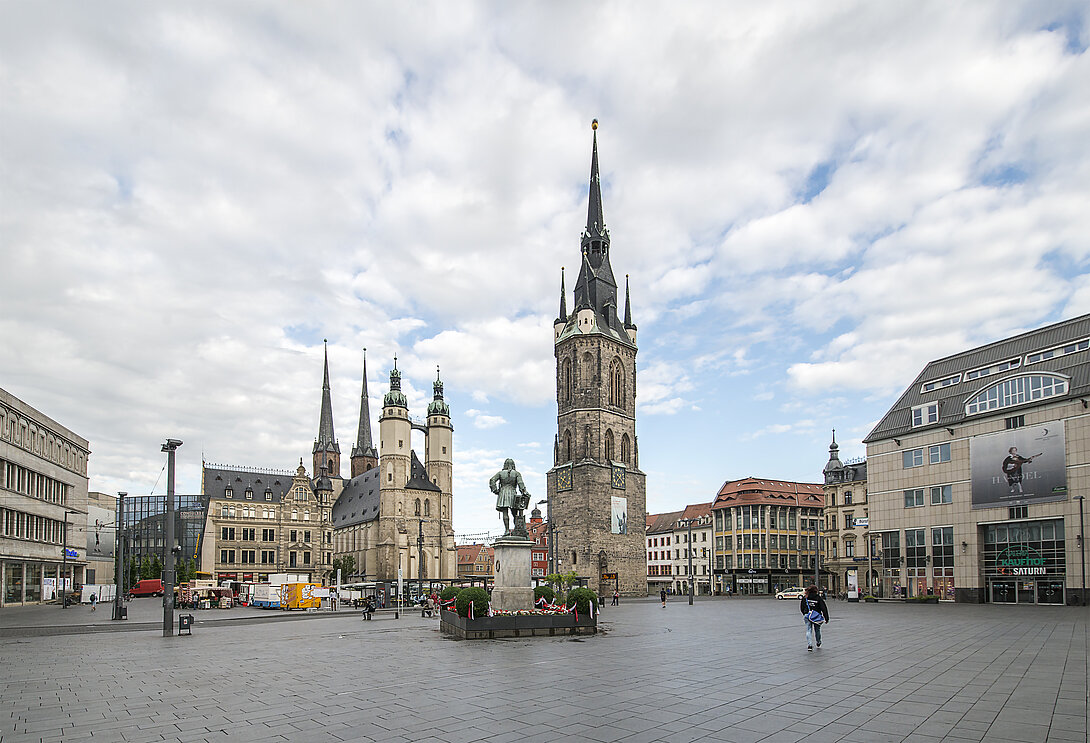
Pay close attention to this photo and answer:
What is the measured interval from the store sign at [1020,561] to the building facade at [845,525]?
2130 cm

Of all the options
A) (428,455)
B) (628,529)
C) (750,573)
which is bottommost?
(750,573)

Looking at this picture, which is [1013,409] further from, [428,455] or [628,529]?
[428,455]

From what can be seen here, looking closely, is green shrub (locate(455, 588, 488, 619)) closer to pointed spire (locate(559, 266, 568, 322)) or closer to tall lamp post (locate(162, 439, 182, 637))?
tall lamp post (locate(162, 439, 182, 637))

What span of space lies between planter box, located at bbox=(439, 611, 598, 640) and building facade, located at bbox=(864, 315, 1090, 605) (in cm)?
3680

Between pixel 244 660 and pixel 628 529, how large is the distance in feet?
245

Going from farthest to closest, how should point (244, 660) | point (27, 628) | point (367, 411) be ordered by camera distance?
point (367, 411) < point (27, 628) < point (244, 660)

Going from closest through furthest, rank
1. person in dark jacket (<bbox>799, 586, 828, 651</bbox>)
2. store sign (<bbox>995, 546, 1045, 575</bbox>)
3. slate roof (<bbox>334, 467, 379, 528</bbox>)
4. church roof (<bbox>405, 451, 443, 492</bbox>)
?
person in dark jacket (<bbox>799, 586, 828, 651</bbox>) < store sign (<bbox>995, 546, 1045, 575</bbox>) < church roof (<bbox>405, 451, 443, 492</bbox>) < slate roof (<bbox>334, 467, 379, 528</bbox>)

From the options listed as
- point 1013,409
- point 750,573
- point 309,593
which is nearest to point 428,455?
point 750,573

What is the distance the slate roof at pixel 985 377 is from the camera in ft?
157

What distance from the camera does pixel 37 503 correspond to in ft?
177

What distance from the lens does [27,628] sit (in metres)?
29.9

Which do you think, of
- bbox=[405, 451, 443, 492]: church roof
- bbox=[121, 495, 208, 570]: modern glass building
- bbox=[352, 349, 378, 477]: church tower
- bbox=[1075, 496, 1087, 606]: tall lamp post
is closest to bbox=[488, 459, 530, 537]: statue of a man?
bbox=[1075, 496, 1087, 606]: tall lamp post

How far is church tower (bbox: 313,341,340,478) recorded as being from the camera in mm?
149625

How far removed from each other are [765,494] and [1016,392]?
170 feet
